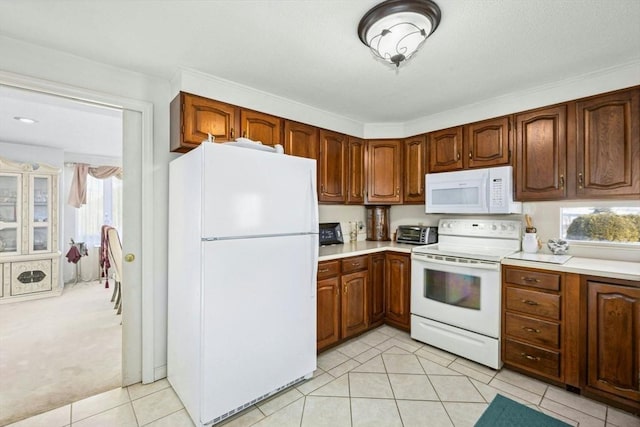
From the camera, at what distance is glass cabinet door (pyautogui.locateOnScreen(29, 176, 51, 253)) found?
4.44 m

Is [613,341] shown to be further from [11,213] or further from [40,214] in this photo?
[11,213]

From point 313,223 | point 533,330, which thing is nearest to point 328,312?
point 313,223

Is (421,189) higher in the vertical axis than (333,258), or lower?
higher

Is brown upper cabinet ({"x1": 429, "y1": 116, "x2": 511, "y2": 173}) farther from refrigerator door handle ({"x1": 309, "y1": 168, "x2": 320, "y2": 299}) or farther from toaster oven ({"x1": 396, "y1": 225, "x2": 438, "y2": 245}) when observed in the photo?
refrigerator door handle ({"x1": 309, "y1": 168, "x2": 320, "y2": 299})

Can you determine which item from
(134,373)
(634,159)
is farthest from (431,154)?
(134,373)

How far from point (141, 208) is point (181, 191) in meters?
0.52

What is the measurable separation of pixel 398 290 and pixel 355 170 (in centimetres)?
144

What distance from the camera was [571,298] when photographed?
202cm

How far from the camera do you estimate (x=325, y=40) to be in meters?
1.79

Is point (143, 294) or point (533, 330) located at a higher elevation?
point (143, 294)

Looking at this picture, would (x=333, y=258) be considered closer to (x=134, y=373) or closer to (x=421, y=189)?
(x=421, y=189)

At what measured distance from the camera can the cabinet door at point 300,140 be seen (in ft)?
8.94

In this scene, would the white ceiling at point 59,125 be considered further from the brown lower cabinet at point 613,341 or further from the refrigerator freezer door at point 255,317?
the brown lower cabinet at point 613,341

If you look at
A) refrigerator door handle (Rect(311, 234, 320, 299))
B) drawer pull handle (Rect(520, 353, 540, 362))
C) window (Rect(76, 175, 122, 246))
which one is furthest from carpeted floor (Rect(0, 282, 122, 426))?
drawer pull handle (Rect(520, 353, 540, 362))
